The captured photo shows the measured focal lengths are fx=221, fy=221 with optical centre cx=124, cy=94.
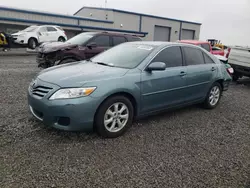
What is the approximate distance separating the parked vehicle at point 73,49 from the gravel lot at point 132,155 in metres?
3.30

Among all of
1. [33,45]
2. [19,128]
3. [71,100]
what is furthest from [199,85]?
[33,45]

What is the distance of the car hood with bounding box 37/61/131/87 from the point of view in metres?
3.26

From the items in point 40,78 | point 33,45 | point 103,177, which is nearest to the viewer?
point 103,177

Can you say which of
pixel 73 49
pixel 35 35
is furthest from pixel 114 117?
pixel 35 35

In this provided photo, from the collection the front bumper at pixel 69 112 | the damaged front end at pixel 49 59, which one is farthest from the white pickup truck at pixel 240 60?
the front bumper at pixel 69 112

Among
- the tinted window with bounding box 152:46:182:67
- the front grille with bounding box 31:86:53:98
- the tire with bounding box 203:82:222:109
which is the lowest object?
the tire with bounding box 203:82:222:109

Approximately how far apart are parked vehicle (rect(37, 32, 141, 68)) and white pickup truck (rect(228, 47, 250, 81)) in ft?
16.1

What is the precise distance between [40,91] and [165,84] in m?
2.16

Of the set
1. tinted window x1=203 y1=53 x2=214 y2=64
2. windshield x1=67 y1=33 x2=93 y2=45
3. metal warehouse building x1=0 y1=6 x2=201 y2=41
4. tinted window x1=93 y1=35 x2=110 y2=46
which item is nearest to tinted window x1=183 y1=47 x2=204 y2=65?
tinted window x1=203 y1=53 x2=214 y2=64

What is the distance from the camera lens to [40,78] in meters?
3.56

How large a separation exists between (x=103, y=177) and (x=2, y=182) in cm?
111

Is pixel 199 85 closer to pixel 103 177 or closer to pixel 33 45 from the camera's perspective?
pixel 103 177

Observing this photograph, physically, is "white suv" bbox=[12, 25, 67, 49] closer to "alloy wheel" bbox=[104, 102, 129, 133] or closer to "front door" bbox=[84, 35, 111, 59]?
"front door" bbox=[84, 35, 111, 59]

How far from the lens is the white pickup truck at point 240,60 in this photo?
8227mm
